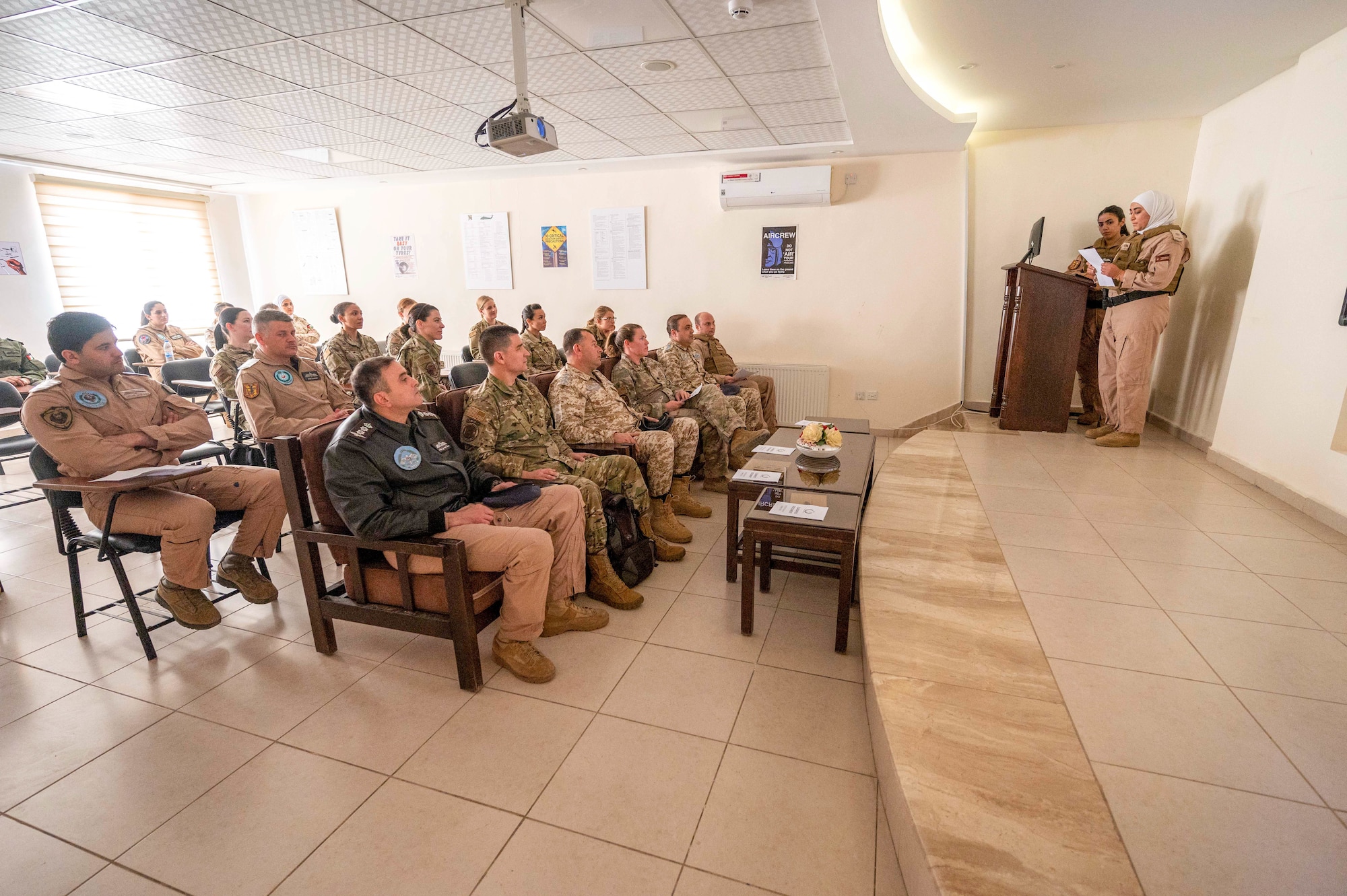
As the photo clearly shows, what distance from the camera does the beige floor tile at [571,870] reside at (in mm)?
1414

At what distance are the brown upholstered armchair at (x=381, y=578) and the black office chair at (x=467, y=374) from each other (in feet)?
6.81

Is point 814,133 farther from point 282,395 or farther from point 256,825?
point 256,825

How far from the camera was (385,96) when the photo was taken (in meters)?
3.82

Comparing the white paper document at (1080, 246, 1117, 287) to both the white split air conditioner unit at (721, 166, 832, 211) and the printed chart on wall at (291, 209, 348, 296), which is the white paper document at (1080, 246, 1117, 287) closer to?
the white split air conditioner unit at (721, 166, 832, 211)

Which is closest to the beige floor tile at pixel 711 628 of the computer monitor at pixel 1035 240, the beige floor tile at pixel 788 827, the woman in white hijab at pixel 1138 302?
the beige floor tile at pixel 788 827

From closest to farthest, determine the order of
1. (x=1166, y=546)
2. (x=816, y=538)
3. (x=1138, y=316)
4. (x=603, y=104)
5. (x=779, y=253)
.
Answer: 1. (x=816, y=538)
2. (x=1166, y=546)
3. (x=603, y=104)
4. (x=1138, y=316)
5. (x=779, y=253)

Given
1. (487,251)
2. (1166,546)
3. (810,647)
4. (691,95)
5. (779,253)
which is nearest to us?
(810,647)

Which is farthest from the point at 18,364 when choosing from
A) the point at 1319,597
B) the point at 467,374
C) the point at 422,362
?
the point at 1319,597

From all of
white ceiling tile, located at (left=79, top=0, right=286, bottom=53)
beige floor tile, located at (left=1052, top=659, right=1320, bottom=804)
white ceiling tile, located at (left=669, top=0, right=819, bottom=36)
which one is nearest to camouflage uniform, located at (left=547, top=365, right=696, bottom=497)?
white ceiling tile, located at (left=669, top=0, right=819, bottom=36)

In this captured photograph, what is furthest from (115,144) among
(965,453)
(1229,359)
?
(1229,359)

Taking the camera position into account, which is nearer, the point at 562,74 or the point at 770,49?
the point at 770,49

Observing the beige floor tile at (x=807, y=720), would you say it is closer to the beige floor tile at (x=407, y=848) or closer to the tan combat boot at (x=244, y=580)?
the beige floor tile at (x=407, y=848)

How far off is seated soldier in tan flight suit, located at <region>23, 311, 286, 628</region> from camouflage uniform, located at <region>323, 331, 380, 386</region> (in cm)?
189

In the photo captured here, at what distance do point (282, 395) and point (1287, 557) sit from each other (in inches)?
201
